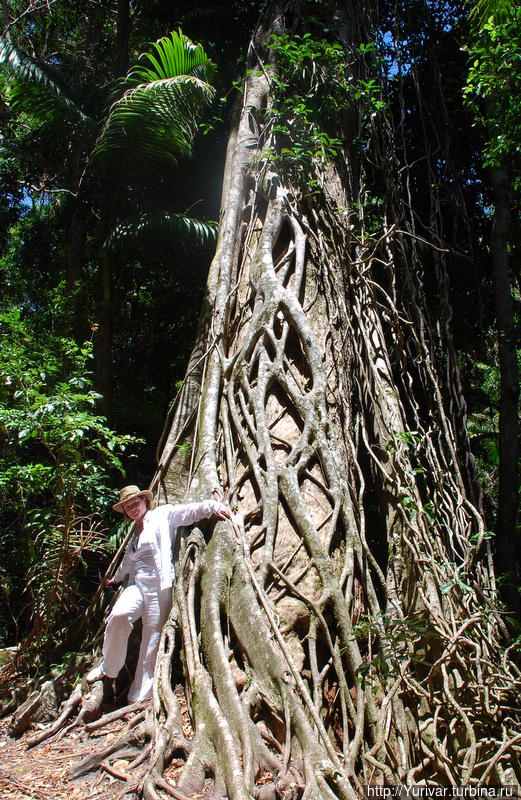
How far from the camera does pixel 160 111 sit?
606 cm

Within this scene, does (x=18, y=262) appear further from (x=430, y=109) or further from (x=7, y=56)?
(x=430, y=109)

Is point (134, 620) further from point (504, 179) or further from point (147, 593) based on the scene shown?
point (504, 179)

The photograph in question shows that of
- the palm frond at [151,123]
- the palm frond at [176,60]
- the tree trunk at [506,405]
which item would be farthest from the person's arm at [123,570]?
the palm frond at [176,60]

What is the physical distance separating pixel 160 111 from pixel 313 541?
15.6 ft

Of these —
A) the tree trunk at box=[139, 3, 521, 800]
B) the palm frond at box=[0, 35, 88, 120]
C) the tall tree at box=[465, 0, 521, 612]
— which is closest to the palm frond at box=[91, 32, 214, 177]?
the palm frond at box=[0, 35, 88, 120]

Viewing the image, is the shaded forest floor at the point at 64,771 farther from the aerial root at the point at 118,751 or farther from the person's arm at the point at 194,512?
the person's arm at the point at 194,512

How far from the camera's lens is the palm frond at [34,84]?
20.0 ft

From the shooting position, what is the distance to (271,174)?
4.94 m

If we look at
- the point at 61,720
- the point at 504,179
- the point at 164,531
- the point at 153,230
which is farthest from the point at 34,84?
the point at 61,720

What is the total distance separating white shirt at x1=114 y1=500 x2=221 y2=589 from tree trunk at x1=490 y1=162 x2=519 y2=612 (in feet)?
9.61

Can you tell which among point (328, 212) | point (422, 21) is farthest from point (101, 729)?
point (422, 21)

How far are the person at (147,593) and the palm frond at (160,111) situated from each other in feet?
13.9

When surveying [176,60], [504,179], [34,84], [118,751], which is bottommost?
[118,751]

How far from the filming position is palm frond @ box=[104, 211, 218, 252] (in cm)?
628
